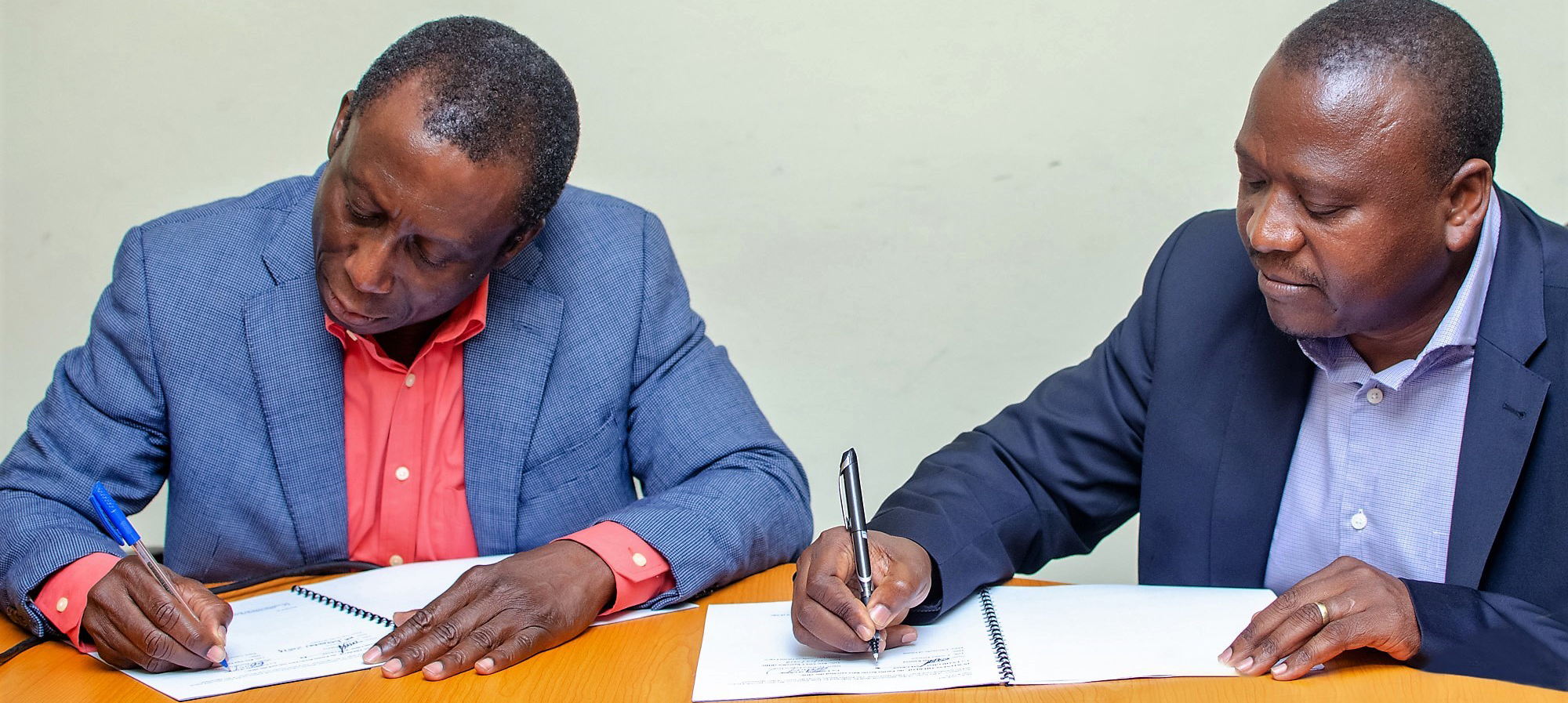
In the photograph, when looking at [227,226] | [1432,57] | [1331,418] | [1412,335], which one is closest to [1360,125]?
[1432,57]

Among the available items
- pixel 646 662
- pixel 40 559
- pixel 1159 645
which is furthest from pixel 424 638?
pixel 1159 645

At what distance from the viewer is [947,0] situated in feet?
9.72

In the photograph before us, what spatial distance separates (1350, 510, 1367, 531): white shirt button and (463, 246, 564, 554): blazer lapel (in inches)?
49.3

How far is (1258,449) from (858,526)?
0.74 metres

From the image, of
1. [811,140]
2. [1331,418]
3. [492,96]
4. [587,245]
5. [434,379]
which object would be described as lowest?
[434,379]

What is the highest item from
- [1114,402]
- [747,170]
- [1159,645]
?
[747,170]

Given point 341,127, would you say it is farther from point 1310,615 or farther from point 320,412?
point 1310,615

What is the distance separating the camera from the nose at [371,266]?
1786 mm

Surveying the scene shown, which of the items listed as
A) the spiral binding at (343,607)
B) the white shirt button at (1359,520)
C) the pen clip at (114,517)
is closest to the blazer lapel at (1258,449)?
the white shirt button at (1359,520)

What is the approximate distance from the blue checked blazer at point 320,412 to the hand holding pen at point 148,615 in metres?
0.32

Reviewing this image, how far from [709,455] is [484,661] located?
2.03 ft

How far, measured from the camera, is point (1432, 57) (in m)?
1.58

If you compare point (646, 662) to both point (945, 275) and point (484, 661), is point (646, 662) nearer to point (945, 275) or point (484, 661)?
point (484, 661)

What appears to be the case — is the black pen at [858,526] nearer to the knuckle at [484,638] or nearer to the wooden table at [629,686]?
the wooden table at [629,686]
